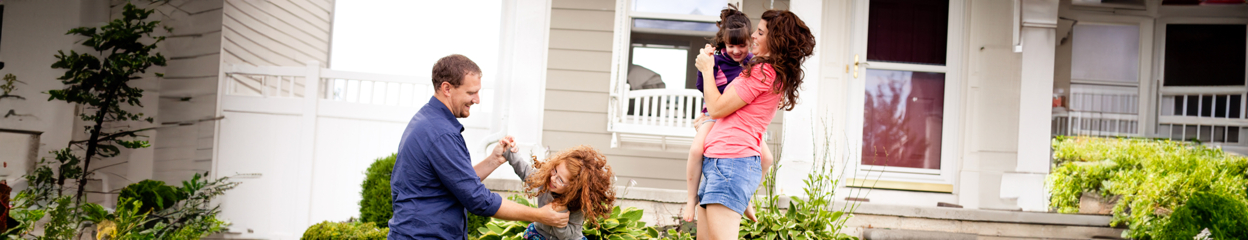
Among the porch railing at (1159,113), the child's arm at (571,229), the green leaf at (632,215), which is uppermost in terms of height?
the porch railing at (1159,113)

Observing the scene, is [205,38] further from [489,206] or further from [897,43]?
[897,43]

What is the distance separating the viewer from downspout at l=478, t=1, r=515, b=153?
4.70 metres

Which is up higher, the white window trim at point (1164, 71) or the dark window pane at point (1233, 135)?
the white window trim at point (1164, 71)

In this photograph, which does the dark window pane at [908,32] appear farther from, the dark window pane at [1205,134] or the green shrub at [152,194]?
the green shrub at [152,194]

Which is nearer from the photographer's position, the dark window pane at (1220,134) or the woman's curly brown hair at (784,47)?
the woman's curly brown hair at (784,47)

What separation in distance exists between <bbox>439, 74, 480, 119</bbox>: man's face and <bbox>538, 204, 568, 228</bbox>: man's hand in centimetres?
42

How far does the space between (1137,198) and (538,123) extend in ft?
12.7

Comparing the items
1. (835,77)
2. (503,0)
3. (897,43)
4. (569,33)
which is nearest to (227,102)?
(503,0)

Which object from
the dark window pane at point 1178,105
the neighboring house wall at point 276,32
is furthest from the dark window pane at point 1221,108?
the neighboring house wall at point 276,32

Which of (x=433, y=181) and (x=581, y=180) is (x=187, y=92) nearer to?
(x=433, y=181)

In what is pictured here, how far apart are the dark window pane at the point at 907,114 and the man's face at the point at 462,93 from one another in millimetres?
3744

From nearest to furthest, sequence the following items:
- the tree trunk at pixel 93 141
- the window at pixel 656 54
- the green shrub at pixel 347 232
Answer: the green shrub at pixel 347 232
the tree trunk at pixel 93 141
the window at pixel 656 54

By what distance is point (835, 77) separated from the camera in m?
4.89

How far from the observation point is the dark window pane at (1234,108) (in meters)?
5.39
